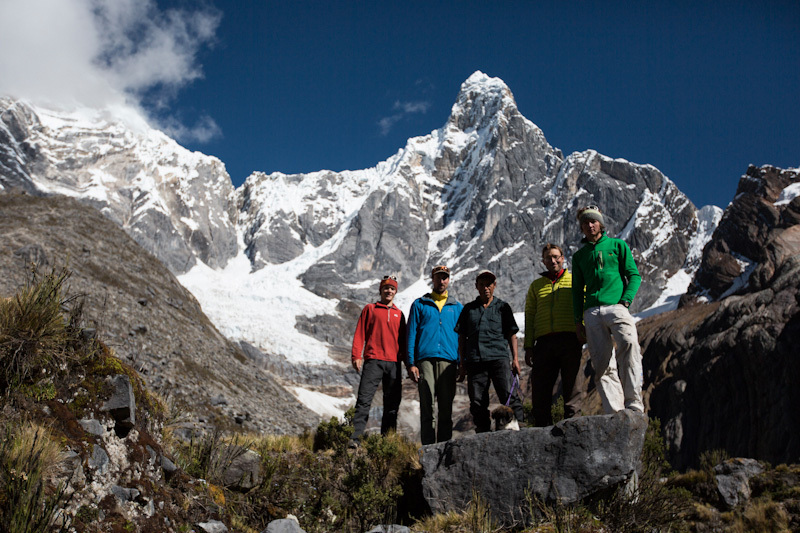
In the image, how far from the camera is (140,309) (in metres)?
24.4

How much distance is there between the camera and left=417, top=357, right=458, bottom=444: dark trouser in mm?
6523

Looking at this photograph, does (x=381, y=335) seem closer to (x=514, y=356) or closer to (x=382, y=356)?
(x=382, y=356)

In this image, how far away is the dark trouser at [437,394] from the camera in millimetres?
6523

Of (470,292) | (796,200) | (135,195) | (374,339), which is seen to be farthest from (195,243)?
(374,339)

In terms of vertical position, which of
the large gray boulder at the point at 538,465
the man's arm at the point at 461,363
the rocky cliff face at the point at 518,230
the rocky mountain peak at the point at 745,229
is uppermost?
the rocky cliff face at the point at 518,230

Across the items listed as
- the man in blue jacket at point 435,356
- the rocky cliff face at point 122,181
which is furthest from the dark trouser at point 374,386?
the rocky cliff face at point 122,181

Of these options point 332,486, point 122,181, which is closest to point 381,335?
point 332,486

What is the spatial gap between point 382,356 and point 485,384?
1.36 meters

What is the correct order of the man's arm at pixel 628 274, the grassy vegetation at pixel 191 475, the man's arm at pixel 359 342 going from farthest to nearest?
the man's arm at pixel 359 342 → the man's arm at pixel 628 274 → the grassy vegetation at pixel 191 475

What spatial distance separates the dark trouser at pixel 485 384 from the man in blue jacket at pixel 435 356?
315 millimetres

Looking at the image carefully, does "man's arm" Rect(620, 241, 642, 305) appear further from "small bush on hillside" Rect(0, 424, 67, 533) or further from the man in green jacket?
"small bush on hillside" Rect(0, 424, 67, 533)

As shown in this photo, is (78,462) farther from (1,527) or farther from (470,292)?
(470,292)

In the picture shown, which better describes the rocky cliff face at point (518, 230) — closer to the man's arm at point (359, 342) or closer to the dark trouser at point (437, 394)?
the man's arm at point (359, 342)

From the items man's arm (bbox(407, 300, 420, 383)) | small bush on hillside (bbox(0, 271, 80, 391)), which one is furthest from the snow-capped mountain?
small bush on hillside (bbox(0, 271, 80, 391))
